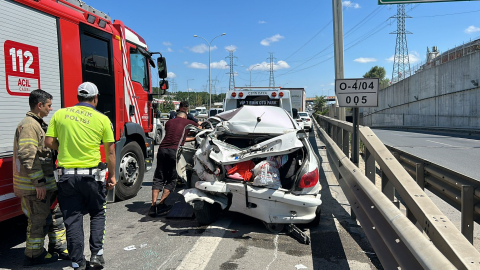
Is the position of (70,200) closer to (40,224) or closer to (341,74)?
(40,224)

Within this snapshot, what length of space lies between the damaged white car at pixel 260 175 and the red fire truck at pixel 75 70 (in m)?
1.69

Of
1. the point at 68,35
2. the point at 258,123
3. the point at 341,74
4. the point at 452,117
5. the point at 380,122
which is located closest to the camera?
the point at 68,35

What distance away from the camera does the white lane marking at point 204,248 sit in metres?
4.03

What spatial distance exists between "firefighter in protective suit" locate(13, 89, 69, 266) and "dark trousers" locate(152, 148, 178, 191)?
6.70 feet

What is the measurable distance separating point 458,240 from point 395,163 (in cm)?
155

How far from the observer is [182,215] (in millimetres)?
5922

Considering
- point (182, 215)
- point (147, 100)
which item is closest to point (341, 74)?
point (147, 100)

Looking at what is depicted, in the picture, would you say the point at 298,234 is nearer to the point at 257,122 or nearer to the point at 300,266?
the point at 300,266

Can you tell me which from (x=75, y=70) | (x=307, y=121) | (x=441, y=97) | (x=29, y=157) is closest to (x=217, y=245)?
(x=29, y=157)

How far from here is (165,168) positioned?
247 inches

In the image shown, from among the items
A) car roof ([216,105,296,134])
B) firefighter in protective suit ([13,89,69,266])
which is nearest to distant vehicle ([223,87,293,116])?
car roof ([216,105,296,134])

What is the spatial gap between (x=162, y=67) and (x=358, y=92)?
14.4 ft

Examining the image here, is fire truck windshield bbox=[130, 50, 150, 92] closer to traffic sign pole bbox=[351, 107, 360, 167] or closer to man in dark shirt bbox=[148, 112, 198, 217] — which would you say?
man in dark shirt bbox=[148, 112, 198, 217]

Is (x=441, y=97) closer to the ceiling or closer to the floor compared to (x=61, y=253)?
closer to the ceiling
